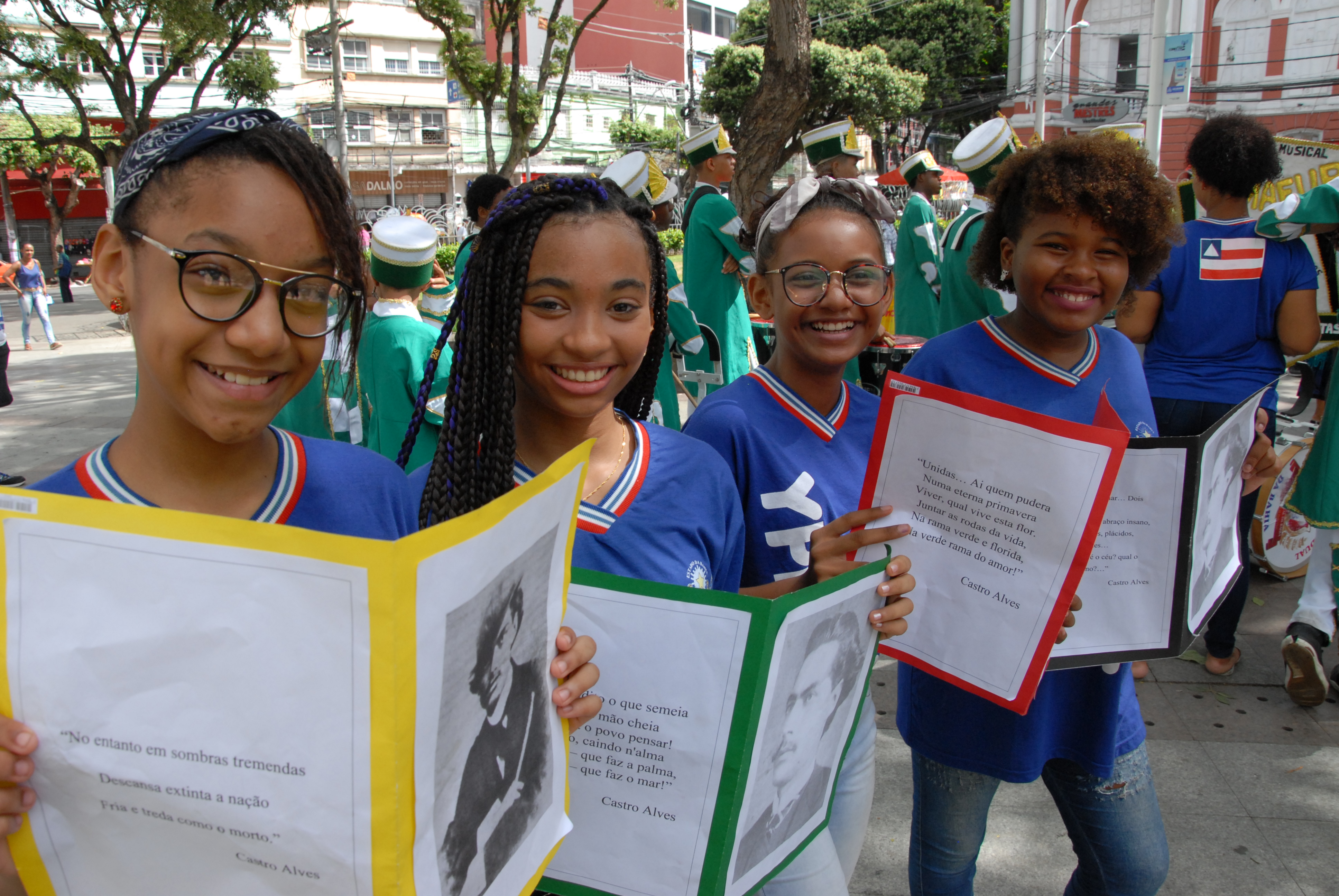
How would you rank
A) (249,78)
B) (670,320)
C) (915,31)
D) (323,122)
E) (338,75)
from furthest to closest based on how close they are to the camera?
1. (323,122)
2. (915,31)
3. (338,75)
4. (249,78)
5. (670,320)

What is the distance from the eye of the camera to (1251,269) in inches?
133

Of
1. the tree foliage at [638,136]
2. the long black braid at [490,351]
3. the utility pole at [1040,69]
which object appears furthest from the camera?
the tree foliage at [638,136]

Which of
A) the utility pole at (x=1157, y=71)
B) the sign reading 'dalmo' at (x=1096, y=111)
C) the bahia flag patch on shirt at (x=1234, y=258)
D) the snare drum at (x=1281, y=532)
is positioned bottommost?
the snare drum at (x=1281, y=532)

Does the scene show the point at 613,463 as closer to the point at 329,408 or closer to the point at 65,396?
the point at 329,408

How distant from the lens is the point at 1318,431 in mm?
3420

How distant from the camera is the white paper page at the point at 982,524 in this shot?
4.36 feet

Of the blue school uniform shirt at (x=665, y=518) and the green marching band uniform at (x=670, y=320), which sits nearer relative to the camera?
the blue school uniform shirt at (x=665, y=518)

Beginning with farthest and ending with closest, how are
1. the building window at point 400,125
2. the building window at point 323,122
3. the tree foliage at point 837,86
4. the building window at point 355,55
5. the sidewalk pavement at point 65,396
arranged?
the building window at point 355,55
the building window at point 400,125
the building window at point 323,122
the tree foliage at point 837,86
the sidewalk pavement at point 65,396

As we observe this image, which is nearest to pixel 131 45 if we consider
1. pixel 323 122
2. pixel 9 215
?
pixel 9 215

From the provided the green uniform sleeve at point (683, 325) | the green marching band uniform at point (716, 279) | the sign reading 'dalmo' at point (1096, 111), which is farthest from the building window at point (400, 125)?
the green uniform sleeve at point (683, 325)

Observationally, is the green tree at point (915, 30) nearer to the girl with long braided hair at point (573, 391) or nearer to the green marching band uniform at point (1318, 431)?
the green marching band uniform at point (1318, 431)

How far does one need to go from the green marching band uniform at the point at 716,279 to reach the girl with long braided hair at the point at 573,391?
139 inches

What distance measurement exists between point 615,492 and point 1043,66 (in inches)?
1084

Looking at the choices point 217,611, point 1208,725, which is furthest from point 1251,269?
point 217,611
